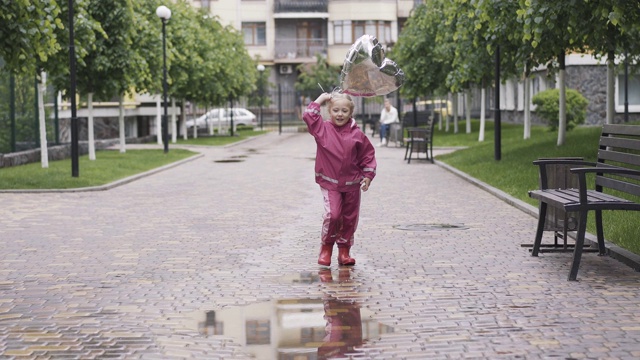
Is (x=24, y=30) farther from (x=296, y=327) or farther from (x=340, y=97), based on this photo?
(x=296, y=327)

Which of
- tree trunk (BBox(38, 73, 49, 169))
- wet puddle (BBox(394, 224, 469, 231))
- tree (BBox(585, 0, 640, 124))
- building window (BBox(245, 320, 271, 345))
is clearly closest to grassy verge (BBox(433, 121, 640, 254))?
wet puddle (BBox(394, 224, 469, 231))

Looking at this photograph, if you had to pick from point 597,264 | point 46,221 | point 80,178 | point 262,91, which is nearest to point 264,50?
point 262,91

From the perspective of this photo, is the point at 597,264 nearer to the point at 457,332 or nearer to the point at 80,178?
the point at 457,332

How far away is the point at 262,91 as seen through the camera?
224 feet

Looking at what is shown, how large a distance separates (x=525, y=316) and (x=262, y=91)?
200ft

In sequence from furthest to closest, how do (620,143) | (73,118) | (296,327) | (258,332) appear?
(73,118) → (620,143) → (296,327) → (258,332)

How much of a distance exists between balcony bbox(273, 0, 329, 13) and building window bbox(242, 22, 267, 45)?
5.43 feet

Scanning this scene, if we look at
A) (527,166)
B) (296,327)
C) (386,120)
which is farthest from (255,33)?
(296,327)

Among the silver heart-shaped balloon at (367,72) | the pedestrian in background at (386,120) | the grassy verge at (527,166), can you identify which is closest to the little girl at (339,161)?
the silver heart-shaped balloon at (367,72)

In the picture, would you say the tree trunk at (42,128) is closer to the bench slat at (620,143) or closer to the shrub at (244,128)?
the bench slat at (620,143)

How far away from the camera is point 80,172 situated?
80.2 ft

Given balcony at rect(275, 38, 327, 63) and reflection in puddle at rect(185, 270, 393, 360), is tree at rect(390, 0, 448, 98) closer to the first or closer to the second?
balcony at rect(275, 38, 327, 63)

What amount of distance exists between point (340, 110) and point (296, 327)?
3.08 m

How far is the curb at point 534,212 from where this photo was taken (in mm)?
10062
